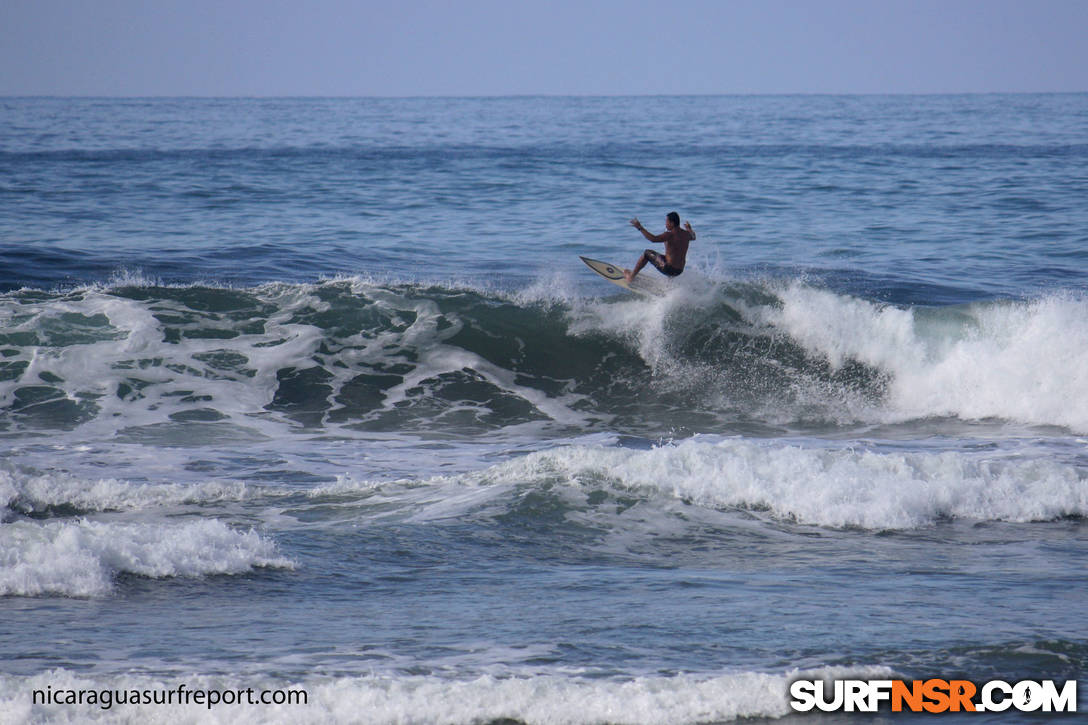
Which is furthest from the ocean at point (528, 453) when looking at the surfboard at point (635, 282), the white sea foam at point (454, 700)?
the surfboard at point (635, 282)

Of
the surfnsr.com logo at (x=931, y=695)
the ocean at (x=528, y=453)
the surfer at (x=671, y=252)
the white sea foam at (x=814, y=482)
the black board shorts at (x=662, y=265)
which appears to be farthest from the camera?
the black board shorts at (x=662, y=265)

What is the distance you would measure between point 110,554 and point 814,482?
6055mm

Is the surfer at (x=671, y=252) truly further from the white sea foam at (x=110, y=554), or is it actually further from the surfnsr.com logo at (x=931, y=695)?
the surfnsr.com logo at (x=931, y=695)

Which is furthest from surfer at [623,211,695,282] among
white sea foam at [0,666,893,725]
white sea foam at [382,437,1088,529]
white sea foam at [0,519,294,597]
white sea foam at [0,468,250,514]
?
white sea foam at [0,666,893,725]

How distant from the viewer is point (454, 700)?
5.62 m

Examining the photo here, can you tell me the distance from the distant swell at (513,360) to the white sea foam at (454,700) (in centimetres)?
702

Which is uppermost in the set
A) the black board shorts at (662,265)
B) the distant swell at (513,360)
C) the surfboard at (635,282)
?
the black board shorts at (662,265)

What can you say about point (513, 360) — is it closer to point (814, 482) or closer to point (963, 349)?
point (963, 349)

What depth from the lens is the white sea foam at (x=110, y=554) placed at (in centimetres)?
733

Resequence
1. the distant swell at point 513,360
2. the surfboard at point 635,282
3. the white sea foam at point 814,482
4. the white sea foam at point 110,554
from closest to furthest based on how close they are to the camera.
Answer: the white sea foam at point 110,554 → the white sea foam at point 814,482 → the distant swell at point 513,360 → the surfboard at point 635,282

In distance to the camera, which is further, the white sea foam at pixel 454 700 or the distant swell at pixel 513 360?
the distant swell at pixel 513 360

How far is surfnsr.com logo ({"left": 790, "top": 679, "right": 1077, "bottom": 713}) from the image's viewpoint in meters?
5.60

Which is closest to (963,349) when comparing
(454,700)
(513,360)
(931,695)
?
(513,360)

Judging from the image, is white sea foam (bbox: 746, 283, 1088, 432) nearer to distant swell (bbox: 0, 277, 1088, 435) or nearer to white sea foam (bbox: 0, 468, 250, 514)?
distant swell (bbox: 0, 277, 1088, 435)
